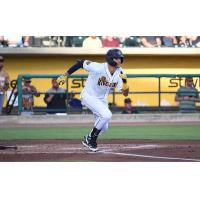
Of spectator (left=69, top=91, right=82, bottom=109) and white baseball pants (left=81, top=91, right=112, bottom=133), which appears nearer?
white baseball pants (left=81, top=91, right=112, bottom=133)

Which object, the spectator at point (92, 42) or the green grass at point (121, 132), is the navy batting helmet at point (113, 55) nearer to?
the green grass at point (121, 132)

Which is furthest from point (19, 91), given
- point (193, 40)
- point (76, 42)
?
point (193, 40)

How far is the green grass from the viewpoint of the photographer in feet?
33.7

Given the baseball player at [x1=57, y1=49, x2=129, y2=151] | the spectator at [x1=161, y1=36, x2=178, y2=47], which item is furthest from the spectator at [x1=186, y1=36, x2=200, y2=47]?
the baseball player at [x1=57, y1=49, x2=129, y2=151]

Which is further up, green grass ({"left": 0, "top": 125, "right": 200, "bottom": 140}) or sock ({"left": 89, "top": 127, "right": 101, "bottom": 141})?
sock ({"left": 89, "top": 127, "right": 101, "bottom": 141})

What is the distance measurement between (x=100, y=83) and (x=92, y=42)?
349cm

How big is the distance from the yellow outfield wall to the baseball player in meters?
1.94

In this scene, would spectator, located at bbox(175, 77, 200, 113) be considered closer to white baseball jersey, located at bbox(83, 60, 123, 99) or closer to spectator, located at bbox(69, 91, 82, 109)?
spectator, located at bbox(69, 91, 82, 109)

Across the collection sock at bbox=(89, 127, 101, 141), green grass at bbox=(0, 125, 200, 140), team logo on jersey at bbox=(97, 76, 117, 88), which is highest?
team logo on jersey at bbox=(97, 76, 117, 88)

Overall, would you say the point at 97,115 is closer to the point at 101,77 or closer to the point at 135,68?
the point at 101,77

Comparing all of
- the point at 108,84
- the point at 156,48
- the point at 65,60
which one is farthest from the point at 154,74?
the point at 108,84

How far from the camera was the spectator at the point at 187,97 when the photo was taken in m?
11.8
